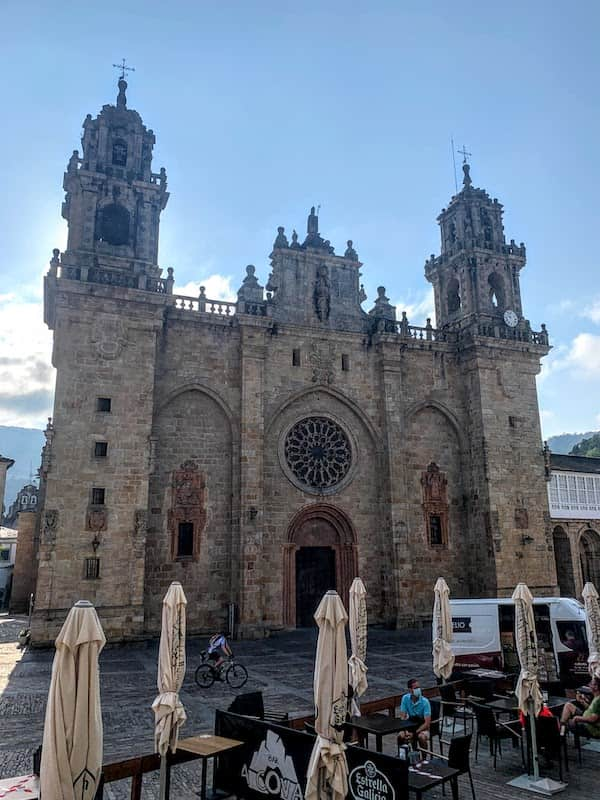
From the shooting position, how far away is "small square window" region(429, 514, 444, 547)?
29.0m

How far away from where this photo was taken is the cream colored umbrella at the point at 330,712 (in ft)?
22.7

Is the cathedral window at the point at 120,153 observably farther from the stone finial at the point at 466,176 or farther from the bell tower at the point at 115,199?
the stone finial at the point at 466,176

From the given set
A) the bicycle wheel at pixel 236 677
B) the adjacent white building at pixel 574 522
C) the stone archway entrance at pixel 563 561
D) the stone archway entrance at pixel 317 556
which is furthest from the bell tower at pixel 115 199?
the stone archway entrance at pixel 563 561

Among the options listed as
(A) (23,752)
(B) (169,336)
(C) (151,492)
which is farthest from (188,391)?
(A) (23,752)

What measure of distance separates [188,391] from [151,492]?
4.81 meters

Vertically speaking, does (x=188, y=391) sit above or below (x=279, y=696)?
above

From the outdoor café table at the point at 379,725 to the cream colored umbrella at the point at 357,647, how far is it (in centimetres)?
91

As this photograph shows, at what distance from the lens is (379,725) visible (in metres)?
9.59

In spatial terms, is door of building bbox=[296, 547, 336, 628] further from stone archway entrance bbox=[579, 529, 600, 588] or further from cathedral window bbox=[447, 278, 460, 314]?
stone archway entrance bbox=[579, 529, 600, 588]

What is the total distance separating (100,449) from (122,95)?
61.8 feet

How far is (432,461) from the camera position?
2992 cm

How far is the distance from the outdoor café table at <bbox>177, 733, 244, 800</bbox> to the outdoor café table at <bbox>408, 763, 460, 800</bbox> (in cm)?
252

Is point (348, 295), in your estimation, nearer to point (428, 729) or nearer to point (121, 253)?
Result: point (121, 253)

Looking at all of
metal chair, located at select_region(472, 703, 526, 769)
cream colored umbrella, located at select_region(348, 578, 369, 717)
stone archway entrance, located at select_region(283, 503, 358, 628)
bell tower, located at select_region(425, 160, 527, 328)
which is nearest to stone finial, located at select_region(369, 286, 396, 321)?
bell tower, located at select_region(425, 160, 527, 328)
